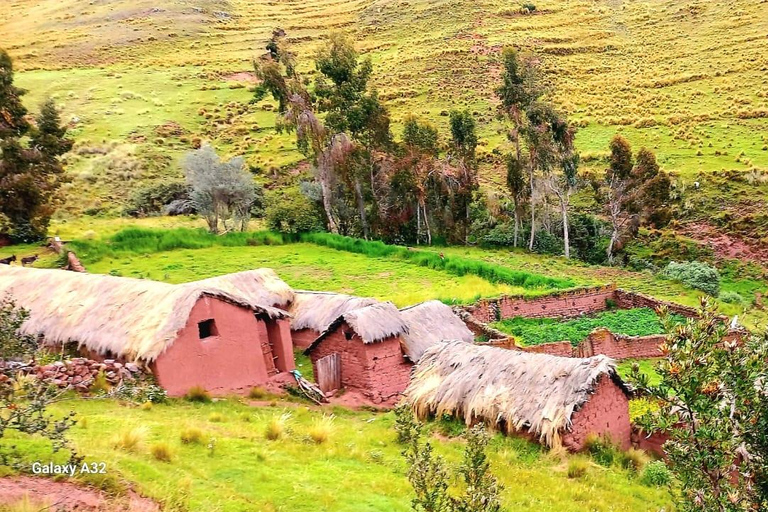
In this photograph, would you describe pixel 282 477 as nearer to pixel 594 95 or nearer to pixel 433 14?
pixel 594 95

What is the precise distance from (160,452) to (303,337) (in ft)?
35.9

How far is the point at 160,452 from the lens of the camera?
9.74m

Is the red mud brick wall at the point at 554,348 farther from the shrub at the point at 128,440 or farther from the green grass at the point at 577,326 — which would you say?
the shrub at the point at 128,440

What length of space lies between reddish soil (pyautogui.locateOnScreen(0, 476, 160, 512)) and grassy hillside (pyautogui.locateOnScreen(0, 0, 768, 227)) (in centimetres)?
3729

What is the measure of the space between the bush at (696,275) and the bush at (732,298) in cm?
37

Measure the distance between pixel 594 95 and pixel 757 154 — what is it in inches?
781

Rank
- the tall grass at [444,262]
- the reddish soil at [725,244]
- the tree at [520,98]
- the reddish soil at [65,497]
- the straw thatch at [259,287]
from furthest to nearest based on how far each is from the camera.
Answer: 1. the tree at [520,98]
2. the reddish soil at [725,244]
3. the tall grass at [444,262]
4. the straw thatch at [259,287]
5. the reddish soil at [65,497]

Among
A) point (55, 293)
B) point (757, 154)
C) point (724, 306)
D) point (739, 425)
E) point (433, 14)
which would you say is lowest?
point (724, 306)

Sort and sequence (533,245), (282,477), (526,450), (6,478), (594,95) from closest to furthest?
(6,478)
(282,477)
(526,450)
(533,245)
(594,95)

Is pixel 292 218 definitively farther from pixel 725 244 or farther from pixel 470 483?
pixel 470 483

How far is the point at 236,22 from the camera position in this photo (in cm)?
9694

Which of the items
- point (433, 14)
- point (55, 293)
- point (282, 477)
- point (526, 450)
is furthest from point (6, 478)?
point (433, 14)

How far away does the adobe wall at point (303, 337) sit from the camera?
20.3 metres

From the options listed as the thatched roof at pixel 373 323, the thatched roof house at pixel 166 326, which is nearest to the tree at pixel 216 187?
the thatched roof house at pixel 166 326
